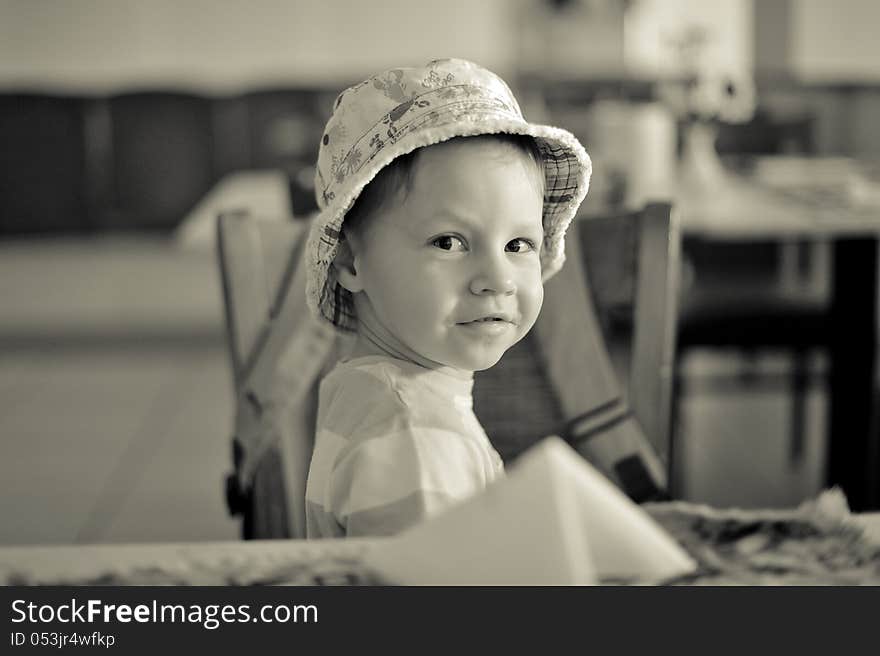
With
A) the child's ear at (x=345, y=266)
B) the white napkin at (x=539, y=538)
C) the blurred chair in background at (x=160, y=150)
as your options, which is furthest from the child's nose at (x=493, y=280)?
the blurred chair in background at (x=160, y=150)

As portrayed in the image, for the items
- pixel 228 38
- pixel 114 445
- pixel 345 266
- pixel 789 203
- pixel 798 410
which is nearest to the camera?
pixel 345 266

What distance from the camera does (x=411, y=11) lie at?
6.01 metres

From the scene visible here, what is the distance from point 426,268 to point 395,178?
0.07m

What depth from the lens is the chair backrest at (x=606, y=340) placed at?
1087 millimetres

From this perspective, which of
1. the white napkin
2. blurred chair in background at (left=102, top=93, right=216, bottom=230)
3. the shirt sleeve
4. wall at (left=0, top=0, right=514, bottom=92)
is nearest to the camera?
the white napkin

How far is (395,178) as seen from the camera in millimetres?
707

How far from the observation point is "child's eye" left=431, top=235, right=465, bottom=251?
688 millimetres

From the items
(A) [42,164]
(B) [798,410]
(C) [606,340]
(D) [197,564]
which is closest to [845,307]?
(B) [798,410]

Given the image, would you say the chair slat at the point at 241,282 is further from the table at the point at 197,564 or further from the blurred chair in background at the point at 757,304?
the blurred chair in background at the point at 757,304

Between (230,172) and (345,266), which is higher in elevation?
(345,266)

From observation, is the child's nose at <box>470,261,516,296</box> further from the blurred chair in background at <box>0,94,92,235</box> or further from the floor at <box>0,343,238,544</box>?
the blurred chair in background at <box>0,94,92,235</box>

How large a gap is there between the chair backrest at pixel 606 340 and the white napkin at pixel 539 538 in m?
0.60

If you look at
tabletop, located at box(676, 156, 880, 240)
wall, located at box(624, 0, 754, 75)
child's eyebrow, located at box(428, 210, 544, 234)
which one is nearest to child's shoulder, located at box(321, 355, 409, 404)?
child's eyebrow, located at box(428, 210, 544, 234)

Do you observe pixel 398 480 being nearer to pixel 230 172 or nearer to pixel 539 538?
pixel 539 538
